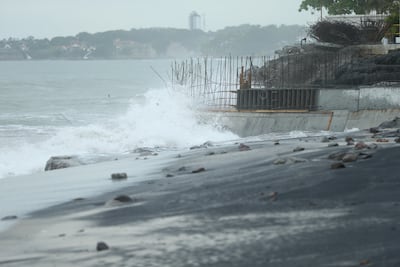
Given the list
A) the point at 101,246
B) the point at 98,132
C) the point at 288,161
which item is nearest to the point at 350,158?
the point at 288,161

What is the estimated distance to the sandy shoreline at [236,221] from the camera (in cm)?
648

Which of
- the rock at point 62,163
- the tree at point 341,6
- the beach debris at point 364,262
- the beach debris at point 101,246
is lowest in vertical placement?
the rock at point 62,163

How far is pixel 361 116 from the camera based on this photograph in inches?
926

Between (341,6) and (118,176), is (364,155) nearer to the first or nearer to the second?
(118,176)

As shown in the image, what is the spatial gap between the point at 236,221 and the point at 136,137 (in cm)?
1930

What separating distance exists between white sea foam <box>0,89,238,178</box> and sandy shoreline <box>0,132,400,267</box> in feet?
38.2

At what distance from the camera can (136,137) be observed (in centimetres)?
2691

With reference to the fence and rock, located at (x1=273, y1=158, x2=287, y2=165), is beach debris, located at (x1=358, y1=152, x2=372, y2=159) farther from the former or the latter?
the fence

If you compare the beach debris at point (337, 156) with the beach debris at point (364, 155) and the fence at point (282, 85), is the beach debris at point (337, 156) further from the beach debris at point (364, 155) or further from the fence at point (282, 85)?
the fence at point (282, 85)

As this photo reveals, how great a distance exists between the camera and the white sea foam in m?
24.1

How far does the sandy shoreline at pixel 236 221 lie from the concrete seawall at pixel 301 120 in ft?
39.0

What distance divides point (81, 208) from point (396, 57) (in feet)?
68.0

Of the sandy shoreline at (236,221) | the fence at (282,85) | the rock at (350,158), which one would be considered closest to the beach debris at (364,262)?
the sandy shoreline at (236,221)

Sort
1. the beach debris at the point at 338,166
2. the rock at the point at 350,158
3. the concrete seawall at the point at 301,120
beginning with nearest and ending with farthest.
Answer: the beach debris at the point at 338,166 < the rock at the point at 350,158 < the concrete seawall at the point at 301,120
